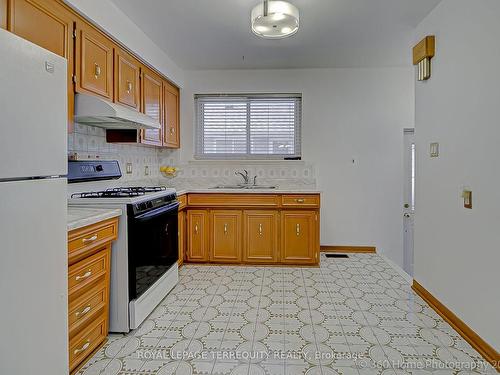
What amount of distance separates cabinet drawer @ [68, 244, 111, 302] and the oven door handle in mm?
298

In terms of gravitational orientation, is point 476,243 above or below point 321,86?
below

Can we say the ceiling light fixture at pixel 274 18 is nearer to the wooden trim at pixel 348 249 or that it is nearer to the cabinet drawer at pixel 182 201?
the cabinet drawer at pixel 182 201

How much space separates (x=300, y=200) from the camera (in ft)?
12.3

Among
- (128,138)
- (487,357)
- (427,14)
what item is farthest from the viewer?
(128,138)

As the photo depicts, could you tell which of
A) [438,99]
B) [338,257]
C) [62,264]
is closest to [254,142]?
[338,257]

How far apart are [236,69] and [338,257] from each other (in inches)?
111

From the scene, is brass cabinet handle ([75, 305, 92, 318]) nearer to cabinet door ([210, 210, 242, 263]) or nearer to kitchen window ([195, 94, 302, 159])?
cabinet door ([210, 210, 242, 263])

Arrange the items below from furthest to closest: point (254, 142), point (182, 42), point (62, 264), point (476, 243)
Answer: point (254, 142), point (182, 42), point (476, 243), point (62, 264)

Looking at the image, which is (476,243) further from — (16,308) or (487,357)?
(16,308)

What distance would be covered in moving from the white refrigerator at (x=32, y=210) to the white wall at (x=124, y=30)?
3.71 feet

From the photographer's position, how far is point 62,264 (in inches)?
59.8

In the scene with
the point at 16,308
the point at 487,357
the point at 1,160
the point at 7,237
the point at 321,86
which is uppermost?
the point at 321,86

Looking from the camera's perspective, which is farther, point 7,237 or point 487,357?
point 487,357

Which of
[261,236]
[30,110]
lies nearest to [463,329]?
[261,236]
